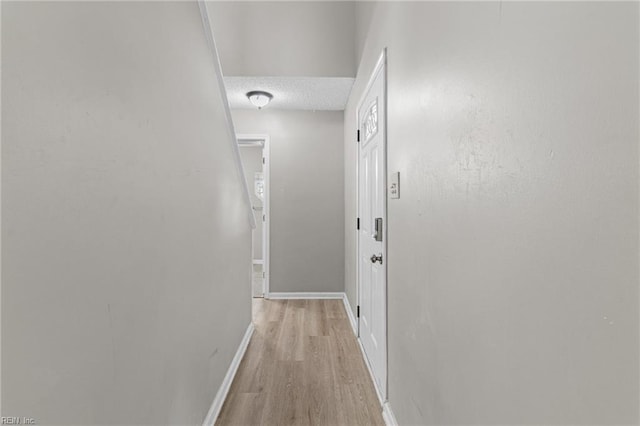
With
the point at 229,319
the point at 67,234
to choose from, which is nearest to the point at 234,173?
the point at 229,319

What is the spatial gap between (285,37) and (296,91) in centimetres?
54

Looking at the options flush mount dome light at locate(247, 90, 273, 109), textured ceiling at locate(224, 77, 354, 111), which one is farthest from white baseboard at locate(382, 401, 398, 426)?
flush mount dome light at locate(247, 90, 273, 109)

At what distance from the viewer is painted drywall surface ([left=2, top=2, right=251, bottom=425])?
1.95 feet

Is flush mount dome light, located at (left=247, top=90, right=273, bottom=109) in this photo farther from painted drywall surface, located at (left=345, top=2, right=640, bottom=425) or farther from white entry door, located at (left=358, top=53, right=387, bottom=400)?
painted drywall surface, located at (left=345, top=2, right=640, bottom=425)

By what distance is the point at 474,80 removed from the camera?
90 centimetres

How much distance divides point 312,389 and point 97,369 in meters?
1.60

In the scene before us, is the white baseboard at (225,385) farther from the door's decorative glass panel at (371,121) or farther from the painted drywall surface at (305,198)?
the door's decorative glass panel at (371,121)

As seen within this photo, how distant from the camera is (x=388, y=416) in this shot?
5.77 ft

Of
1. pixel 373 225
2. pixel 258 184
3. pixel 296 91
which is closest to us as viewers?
pixel 373 225

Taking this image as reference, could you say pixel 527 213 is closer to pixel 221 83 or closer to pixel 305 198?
pixel 221 83

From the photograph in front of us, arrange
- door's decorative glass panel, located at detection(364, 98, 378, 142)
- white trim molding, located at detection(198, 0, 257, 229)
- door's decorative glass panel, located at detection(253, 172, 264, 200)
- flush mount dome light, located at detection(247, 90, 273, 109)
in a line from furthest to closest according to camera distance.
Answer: door's decorative glass panel, located at detection(253, 172, 264, 200) → flush mount dome light, located at detection(247, 90, 273, 109) → door's decorative glass panel, located at detection(364, 98, 378, 142) → white trim molding, located at detection(198, 0, 257, 229)

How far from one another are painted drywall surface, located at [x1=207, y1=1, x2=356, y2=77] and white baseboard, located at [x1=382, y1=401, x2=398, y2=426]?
2904mm

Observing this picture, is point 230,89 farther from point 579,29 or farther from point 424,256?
point 579,29

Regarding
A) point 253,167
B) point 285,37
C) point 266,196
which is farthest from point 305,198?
point 253,167
